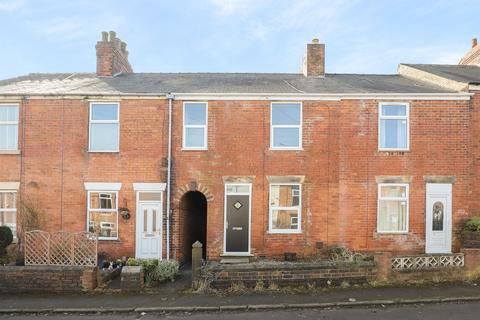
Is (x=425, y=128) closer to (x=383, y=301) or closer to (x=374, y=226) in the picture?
(x=374, y=226)

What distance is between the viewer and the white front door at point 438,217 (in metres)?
14.1

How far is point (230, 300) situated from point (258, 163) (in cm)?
577

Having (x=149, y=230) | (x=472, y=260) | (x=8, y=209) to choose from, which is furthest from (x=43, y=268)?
(x=472, y=260)

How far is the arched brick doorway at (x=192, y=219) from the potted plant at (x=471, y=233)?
840 cm

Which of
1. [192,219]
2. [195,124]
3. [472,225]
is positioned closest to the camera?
[472,225]

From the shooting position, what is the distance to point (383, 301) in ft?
29.9

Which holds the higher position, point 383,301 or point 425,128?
point 425,128

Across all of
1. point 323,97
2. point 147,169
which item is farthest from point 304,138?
point 147,169

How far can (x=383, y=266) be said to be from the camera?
10.6 meters

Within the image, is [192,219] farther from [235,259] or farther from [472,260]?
[472,260]

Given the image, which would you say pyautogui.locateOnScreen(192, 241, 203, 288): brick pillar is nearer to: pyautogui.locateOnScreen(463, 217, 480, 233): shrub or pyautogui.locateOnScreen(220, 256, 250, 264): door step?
pyautogui.locateOnScreen(220, 256, 250, 264): door step

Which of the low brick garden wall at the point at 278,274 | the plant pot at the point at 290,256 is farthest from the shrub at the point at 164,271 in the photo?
the plant pot at the point at 290,256

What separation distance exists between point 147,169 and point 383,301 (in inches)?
334

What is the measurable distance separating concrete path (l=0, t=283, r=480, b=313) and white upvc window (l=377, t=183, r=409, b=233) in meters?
4.02
